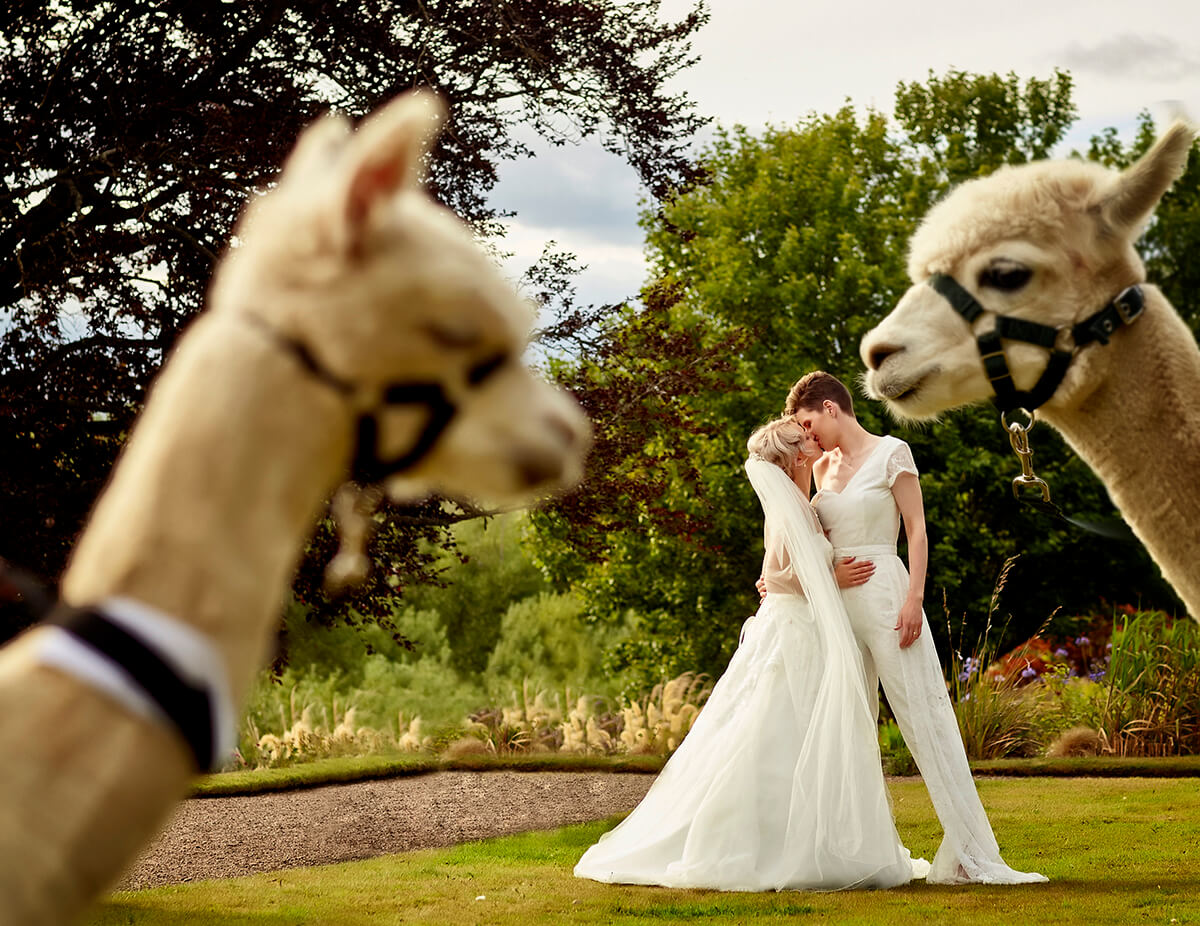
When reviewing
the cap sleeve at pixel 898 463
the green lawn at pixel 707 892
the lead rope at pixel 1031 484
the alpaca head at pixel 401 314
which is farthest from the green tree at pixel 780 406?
the alpaca head at pixel 401 314

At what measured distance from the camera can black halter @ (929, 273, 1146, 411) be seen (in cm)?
303

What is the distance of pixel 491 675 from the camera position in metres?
21.9

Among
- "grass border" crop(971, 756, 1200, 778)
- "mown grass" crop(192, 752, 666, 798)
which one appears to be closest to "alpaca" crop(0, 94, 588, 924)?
"mown grass" crop(192, 752, 666, 798)

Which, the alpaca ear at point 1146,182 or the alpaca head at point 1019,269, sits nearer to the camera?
the alpaca ear at point 1146,182

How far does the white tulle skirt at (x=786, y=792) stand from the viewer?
630 centimetres

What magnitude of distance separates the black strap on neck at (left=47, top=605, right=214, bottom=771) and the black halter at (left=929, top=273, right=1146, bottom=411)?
7.84 feet

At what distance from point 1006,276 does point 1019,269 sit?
4 centimetres

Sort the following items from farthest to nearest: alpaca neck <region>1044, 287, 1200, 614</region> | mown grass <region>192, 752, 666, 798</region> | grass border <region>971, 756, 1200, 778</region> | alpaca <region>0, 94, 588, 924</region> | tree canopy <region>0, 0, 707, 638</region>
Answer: mown grass <region>192, 752, 666, 798</region> → grass border <region>971, 756, 1200, 778</region> → tree canopy <region>0, 0, 707, 638</region> → alpaca neck <region>1044, 287, 1200, 614</region> → alpaca <region>0, 94, 588, 924</region>

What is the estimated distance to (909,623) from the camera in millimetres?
6410

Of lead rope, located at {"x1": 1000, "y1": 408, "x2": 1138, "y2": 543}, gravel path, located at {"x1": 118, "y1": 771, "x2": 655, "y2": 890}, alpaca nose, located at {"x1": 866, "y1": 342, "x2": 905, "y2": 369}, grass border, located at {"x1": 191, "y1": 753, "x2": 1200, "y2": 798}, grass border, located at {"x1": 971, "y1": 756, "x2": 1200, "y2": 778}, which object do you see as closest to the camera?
alpaca nose, located at {"x1": 866, "y1": 342, "x2": 905, "y2": 369}

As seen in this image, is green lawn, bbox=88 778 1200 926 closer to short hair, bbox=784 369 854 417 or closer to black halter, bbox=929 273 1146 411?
short hair, bbox=784 369 854 417

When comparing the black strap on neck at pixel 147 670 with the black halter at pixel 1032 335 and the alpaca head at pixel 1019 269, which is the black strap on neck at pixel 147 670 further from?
the black halter at pixel 1032 335

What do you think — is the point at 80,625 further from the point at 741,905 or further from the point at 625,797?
Result: the point at 625,797

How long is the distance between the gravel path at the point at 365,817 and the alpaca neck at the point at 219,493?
695 centimetres
